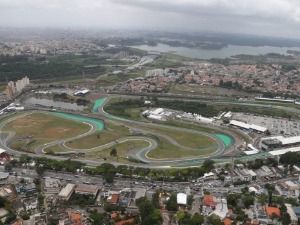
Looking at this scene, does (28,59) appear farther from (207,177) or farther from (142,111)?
(207,177)

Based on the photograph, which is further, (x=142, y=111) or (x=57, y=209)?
(x=142, y=111)

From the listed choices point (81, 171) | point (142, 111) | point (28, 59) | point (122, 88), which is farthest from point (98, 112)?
point (28, 59)

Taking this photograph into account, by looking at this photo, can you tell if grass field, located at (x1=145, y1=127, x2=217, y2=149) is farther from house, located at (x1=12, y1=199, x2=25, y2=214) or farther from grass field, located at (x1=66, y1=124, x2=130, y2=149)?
house, located at (x1=12, y1=199, x2=25, y2=214)

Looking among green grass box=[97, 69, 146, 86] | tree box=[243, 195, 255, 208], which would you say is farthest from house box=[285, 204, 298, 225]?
green grass box=[97, 69, 146, 86]

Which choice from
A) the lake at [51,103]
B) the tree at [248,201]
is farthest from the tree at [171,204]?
the lake at [51,103]

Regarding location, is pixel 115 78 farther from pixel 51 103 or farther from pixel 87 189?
pixel 87 189

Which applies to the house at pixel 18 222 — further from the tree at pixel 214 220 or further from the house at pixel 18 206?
the tree at pixel 214 220
